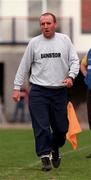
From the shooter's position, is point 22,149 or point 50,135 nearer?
point 50,135

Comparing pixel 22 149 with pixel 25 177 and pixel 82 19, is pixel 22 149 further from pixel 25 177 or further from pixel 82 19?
pixel 82 19

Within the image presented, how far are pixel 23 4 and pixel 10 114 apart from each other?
4.68 metres

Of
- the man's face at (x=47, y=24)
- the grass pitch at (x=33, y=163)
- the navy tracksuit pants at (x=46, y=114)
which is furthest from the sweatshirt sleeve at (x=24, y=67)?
the grass pitch at (x=33, y=163)

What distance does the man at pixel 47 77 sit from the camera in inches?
426

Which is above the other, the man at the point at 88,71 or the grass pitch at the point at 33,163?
the man at the point at 88,71

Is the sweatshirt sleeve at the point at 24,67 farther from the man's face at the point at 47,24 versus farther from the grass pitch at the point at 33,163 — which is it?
the grass pitch at the point at 33,163

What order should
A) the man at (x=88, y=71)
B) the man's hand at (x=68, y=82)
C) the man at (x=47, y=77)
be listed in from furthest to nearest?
the man at (x=88, y=71) < the man at (x=47, y=77) < the man's hand at (x=68, y=82)

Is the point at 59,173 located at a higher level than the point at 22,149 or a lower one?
higher

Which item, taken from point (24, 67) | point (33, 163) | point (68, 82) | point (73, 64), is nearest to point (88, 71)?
point (33, 163)

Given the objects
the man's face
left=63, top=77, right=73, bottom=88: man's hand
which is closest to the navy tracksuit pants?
left=63, top=77, right=73, bottom=88: man's hand

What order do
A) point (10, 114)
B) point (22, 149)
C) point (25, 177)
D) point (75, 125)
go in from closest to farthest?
point (25, 177), point (75, 125), point (22, 149), point (10, 114)

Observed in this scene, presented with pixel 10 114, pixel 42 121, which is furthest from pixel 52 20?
pixel 10 114

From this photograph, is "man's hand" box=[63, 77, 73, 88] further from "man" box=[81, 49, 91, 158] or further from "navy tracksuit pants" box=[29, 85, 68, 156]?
"man" box=[81, 49, 91, 158]

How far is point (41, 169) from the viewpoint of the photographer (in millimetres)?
11109
